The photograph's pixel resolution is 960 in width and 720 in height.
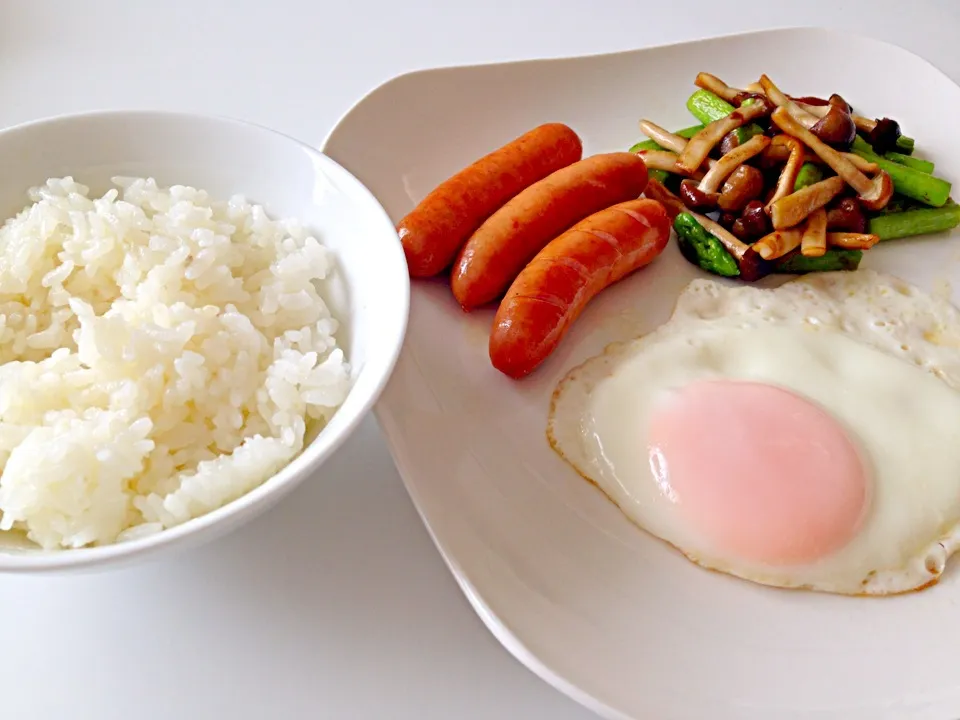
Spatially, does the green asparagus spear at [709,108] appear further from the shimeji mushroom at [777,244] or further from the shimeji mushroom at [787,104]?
the shimeji mushroom at [777,244]

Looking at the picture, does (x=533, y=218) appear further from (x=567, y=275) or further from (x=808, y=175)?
(x=808, y=175)

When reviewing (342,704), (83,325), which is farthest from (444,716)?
(83,325)

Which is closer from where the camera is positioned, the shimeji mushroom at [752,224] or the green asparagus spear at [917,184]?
the shimeji mushroom at [752,224]

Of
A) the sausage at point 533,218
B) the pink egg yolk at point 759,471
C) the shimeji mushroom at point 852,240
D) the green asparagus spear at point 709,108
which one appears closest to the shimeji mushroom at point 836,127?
the green asparagus spear at point 709,108

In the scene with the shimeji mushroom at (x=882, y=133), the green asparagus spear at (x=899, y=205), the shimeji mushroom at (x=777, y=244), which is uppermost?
the shimeji mushroom at (x=882, y=133)

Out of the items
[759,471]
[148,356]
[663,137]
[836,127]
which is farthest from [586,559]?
[836,127]

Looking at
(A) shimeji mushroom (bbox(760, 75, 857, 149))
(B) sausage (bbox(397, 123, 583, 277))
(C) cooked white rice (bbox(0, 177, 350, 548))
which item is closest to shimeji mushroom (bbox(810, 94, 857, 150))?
(A) shimeji mushroom (bbox(760, 75, 857, 149))

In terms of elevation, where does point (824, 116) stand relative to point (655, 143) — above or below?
above
